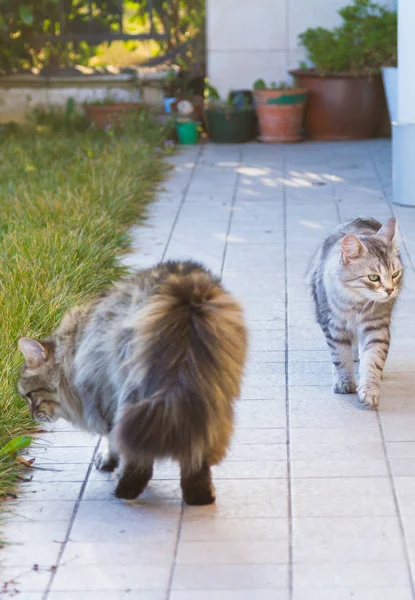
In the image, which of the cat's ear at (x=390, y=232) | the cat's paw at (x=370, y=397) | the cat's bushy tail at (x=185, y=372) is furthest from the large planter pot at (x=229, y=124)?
the cat's bushy tail at (x=185, y=372)

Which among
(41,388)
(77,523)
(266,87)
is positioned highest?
(266,87)

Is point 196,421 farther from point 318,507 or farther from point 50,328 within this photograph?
point 50,328

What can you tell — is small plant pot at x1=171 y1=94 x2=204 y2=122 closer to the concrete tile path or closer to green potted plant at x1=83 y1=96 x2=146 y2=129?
green potted plant at x1=83 y1=96 x2=146 y2=129

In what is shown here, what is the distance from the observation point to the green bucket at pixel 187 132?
11.0m

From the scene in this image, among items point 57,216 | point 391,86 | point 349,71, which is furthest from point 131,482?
point 349,71

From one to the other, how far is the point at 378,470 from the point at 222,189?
17.4ft

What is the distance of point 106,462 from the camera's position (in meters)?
4.04

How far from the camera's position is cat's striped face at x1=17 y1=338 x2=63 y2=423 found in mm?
3904

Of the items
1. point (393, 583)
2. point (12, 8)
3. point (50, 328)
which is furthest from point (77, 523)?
point (12, 8)

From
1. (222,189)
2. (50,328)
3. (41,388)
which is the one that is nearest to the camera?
(41,388)

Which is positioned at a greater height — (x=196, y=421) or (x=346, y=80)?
(x=346, y=80)

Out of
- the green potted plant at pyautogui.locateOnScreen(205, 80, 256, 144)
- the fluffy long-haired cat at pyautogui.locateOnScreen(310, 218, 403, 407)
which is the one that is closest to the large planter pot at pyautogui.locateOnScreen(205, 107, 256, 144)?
the green potted plant at pyautogui.locateOnScreen(205, 80, 256, 144)

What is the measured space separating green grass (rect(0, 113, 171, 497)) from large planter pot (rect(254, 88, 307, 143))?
1.15 m

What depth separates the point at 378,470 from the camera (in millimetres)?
3979
